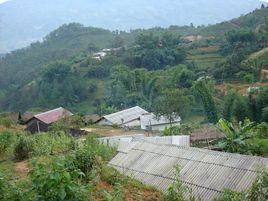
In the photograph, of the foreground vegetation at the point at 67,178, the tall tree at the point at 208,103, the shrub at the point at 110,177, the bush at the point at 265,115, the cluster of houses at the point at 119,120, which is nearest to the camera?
the foreground vegetation at the point at 67,178

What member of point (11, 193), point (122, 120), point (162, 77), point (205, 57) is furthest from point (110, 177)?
point (205, 57)

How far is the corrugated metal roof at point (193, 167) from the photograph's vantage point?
8.29 metres

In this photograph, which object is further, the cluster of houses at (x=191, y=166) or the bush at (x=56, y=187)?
the cluster of houses at (x=191, y=166)

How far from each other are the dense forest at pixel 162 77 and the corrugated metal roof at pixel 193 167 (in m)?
16.5

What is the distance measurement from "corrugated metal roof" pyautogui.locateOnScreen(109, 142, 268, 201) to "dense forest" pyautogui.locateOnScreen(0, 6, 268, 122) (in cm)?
1652

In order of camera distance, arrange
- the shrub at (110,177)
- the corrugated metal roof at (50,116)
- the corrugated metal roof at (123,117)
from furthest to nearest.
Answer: the corrugated metal roof at (123,117)
the corrugated metal roof at (50,116)
the shrub at (110,177)

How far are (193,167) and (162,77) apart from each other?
102ft

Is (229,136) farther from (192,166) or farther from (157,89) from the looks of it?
(157,89)

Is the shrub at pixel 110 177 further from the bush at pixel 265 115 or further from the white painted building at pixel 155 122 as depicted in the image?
the white painted building at pixel 155 122

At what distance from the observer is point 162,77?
40.0 meters

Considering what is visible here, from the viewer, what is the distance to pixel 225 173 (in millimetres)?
8617

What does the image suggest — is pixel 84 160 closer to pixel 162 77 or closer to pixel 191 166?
pixel 191 166

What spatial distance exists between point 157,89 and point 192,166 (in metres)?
29.8

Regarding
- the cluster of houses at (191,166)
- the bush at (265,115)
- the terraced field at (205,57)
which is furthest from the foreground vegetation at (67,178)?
the terraced field at (205,57)
